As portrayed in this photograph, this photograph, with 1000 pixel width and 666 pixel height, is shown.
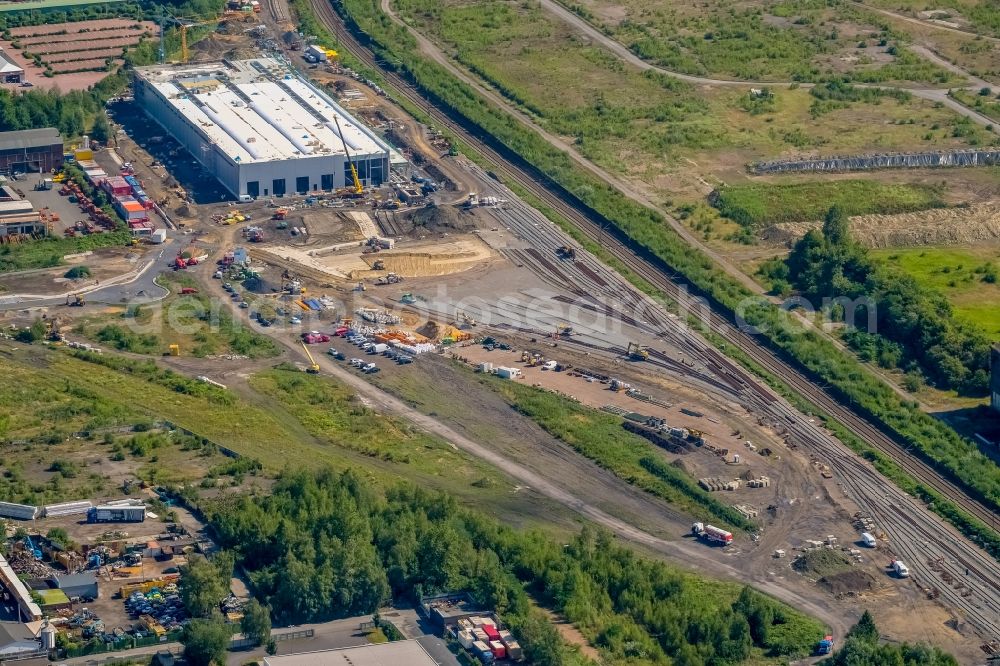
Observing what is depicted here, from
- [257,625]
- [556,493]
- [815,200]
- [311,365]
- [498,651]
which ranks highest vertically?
[815,200]

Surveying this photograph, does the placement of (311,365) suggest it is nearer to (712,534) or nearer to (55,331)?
(55,331)

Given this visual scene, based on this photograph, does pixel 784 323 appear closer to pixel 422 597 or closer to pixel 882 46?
pixel 422 597

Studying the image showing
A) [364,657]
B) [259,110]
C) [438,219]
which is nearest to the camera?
[364,657]

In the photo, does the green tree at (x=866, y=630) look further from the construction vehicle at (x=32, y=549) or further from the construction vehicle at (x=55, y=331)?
the construction vehicle at (x=55, y=331)

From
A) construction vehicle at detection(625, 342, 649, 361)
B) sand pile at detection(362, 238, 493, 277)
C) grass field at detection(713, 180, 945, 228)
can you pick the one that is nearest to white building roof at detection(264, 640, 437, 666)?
construction vehicle at detection(625, 342, 649, 361)

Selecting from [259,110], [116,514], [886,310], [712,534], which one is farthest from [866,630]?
[259,110]

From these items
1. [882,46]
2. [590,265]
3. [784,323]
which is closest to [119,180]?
[590,265]
